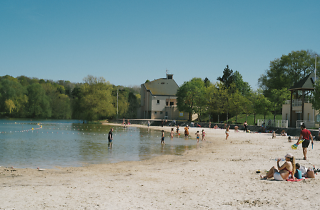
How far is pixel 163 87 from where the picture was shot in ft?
273

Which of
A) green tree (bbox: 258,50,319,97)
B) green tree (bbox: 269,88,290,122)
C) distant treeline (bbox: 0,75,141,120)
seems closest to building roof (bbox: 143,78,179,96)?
distant treeline (bbox: 0,75,141,120)

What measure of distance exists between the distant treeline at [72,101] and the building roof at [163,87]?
11258 millimetres

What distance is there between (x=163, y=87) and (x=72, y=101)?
94.2 ft

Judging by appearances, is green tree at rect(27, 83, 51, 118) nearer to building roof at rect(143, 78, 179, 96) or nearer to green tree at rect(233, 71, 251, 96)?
building roof at rect(143, 78, 179, 96)

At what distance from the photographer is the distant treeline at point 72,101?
82.4 meters

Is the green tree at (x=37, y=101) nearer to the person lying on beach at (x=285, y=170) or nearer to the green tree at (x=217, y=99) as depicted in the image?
the green tree at (x=217, y=99)

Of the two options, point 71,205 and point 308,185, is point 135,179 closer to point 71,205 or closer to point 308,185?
point 71,205

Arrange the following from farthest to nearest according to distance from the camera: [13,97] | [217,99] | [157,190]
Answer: [13,97], [217,99], [157,190]

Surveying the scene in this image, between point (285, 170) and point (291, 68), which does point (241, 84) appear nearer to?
point (291, 68)

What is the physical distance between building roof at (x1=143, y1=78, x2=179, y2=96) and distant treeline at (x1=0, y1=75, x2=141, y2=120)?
1126 cm

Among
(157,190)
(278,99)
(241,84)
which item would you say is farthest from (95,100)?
(157,190)

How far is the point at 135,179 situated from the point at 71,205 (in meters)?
4.07

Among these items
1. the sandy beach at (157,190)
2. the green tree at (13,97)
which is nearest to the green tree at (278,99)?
the sandy beach at (157,190)

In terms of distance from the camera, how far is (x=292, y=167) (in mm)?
10281
